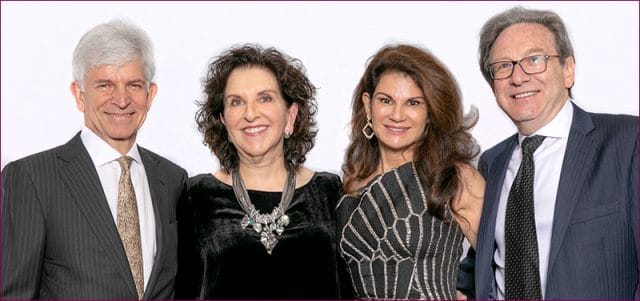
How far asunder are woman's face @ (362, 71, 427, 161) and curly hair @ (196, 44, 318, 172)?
326 millimetres

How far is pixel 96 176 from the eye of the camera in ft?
11.1

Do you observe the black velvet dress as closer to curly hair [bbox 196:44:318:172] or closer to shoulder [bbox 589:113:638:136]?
curly hair [bbox 196:44:318:172]

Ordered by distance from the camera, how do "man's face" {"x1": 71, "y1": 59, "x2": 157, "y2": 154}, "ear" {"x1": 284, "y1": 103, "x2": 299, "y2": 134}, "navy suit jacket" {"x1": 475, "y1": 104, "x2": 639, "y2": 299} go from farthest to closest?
"ear" {"x1": 284, "y1": 103, "x2": 299, "y2": 134} < "man's face" {"x1": 71, "y1": 59, "x2": 157, "y2": 154} < "navy suit jacket" {"x1": 475, "y1": 104, "x2": 639, "y2": 299}

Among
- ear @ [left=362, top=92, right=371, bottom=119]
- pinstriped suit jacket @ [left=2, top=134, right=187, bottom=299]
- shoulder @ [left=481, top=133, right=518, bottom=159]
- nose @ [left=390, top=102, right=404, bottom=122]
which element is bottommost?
pinstriped suit jacket @ [left=2, top=134, right=187, bottom=299]

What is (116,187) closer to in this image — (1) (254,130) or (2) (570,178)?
(1) (254,130)

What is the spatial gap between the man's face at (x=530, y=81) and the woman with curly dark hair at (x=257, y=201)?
845 mm

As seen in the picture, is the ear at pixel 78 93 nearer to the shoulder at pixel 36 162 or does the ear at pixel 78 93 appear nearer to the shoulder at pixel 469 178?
the shoulder at pixel 36 162

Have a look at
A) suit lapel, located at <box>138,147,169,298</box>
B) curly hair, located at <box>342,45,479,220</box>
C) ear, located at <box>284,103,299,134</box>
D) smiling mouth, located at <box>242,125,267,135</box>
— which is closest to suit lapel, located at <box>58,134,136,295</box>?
suit lapel, located at <box>138,147,169,298</box>

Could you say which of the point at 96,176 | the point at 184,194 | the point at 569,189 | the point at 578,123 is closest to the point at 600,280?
the point at 569,189

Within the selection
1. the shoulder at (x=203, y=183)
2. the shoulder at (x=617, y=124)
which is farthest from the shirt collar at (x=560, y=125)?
the shoulder at (x=203, y=183)

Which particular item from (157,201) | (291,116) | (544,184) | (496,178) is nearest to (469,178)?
(496,178)

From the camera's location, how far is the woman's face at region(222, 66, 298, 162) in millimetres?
3523

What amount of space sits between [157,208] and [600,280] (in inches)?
70.1

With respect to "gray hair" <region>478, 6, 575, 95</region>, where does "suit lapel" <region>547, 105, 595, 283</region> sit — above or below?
below
